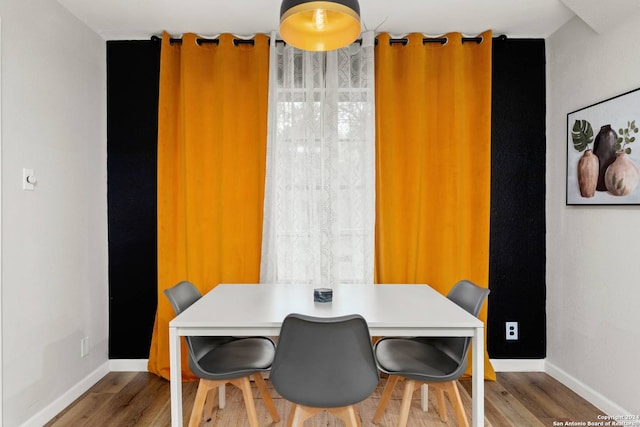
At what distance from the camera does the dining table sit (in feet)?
5.77

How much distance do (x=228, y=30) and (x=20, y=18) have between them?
48.4 inches

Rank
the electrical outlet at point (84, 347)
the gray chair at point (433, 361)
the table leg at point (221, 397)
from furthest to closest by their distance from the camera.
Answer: the electrical outlet at point (84, 347) → the table leg at point (221, 397) → the gray chair at point (433, 361)

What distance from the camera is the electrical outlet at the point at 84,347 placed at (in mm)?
2715

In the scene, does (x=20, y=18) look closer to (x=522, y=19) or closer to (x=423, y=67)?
(x=423, y=67)

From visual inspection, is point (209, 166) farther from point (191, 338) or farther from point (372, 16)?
point (372, 16)

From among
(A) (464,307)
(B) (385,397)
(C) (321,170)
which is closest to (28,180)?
(C) (321,170)

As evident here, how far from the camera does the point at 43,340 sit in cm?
233

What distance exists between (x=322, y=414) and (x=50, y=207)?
203 cm

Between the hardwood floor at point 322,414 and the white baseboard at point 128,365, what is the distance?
0.14 meters

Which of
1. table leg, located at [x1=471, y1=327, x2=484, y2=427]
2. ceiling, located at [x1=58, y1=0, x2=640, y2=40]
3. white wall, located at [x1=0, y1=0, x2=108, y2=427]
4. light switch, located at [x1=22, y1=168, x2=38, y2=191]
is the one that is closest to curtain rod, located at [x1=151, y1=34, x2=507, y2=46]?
ceiling, located at [x1=58, y1=0, x2=640, y2=40]

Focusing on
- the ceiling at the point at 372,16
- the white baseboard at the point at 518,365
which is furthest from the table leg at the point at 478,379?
the ceiling at the point at 372,16

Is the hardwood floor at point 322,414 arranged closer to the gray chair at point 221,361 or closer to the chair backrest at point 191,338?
the gray chair at point 221,361

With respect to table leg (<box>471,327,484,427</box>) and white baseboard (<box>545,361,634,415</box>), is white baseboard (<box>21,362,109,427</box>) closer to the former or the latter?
table leg (<box>471,327,484,427</box>)

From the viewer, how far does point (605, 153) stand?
7.97 feet
